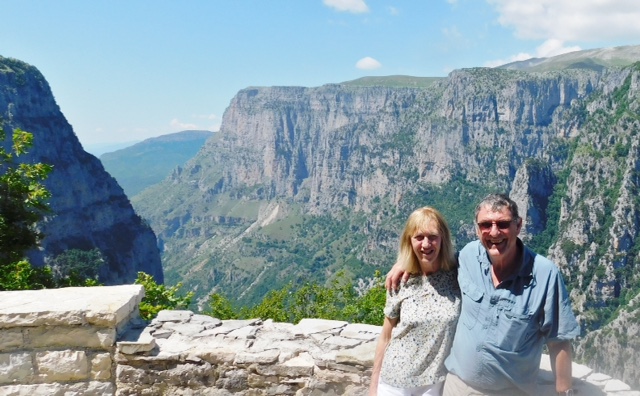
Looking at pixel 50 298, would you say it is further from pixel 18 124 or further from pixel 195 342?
pixel 18 124

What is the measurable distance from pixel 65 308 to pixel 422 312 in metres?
4.30

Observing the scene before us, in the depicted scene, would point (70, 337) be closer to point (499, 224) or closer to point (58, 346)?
point (58, 346)

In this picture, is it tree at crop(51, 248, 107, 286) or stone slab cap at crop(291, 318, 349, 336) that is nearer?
stone slab cap at crop(291, 318, 349, 336)

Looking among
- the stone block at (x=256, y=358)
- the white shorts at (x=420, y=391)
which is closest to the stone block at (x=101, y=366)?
the stone block at (x=256, y=358)

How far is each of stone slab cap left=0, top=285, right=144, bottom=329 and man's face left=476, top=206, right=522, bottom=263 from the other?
446 centimetres

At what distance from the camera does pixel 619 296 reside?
10600 cm

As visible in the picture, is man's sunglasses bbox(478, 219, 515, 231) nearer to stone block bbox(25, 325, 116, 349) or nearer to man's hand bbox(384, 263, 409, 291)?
man's hand bbox(384, 263, 409, 291)

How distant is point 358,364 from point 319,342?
0.79 meters

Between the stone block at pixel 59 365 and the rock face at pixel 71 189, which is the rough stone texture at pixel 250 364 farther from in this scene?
the rock face at pixel 71 189

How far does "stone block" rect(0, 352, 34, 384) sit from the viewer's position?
5.79 meters

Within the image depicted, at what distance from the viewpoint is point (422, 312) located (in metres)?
4.20

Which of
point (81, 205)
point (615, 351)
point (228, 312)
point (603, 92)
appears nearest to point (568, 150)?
point (603, 92)

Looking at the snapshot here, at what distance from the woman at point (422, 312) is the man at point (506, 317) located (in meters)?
0.13

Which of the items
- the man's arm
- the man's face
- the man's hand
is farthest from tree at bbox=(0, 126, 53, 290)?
the man's arm
